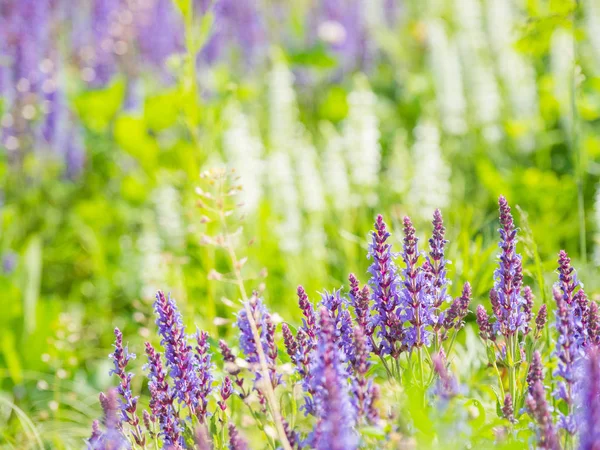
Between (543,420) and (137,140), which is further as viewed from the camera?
(137,140)

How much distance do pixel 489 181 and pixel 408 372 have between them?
2.70 metres

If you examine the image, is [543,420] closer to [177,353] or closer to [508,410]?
[508,410]

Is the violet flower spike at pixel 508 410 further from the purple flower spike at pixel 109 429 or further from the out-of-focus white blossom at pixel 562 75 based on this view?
the out-of-focus white blossom at pixel 562 75

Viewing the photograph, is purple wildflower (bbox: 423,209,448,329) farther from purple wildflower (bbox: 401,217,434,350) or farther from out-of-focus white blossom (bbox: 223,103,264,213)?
out-of-focus white blossom (bbox: 223,103,264,213)

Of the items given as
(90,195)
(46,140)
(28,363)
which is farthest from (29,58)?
(28,363)

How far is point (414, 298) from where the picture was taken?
1.40m

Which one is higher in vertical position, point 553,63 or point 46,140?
point 553,63

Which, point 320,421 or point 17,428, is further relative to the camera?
point 17,428

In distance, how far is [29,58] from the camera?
14.5 ft

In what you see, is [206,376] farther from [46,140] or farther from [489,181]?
[46,140]

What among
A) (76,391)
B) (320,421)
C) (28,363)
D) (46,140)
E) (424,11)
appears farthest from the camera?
(424,11)

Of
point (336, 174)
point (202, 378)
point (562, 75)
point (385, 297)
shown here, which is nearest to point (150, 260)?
point (336, 174)

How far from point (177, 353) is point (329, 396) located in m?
0.46

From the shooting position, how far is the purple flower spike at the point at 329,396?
100 centimetres
